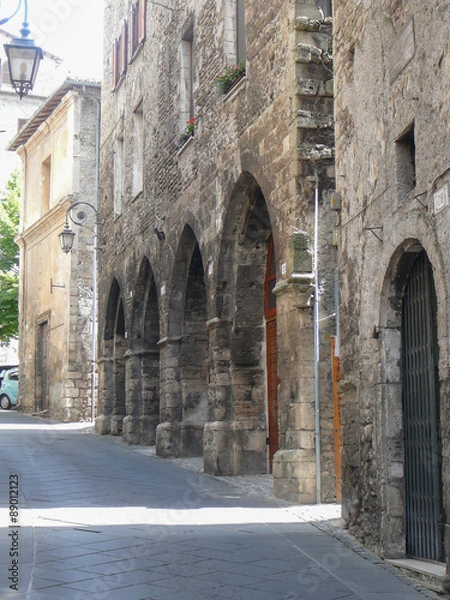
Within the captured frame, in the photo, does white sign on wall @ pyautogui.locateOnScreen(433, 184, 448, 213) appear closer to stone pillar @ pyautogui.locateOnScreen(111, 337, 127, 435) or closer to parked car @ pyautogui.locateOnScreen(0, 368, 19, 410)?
Answer: stone pillar @ pyautogui.locateOnScreen(111, 337, 127, 435)

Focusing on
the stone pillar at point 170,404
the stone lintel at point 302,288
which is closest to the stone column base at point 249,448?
the stone lintel at point 302,288

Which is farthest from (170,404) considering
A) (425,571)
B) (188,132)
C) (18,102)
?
(18,102)

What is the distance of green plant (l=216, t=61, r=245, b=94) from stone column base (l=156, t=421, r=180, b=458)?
5313 millimetres

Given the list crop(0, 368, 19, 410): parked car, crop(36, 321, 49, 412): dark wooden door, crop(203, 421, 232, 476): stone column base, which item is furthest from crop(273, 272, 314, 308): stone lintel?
crop(0, 368, 19, 410): parked car

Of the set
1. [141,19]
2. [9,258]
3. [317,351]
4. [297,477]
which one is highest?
[141,19]

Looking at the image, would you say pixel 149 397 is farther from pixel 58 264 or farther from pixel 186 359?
pixel 58 264

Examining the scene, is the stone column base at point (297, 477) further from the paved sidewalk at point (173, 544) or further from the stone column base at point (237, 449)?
the stone column base at point (237, 449)

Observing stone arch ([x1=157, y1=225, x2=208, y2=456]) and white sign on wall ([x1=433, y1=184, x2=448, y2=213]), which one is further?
stone arch ([x1=157, y1=225, x2=208, y2=456])

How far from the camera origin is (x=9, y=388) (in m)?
31.5

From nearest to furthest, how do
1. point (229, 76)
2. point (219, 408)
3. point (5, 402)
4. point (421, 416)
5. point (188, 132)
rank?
point (421, 416) < point (219, 408) < point (229, 76) < point (188, 132) < point (5, 402)

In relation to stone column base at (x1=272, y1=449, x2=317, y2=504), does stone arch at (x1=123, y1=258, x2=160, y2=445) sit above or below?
above

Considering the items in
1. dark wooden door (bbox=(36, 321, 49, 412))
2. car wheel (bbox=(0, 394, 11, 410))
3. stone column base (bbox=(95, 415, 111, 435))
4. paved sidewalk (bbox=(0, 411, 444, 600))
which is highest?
dark wooden door (bbox=(36, 321, 49, 412))

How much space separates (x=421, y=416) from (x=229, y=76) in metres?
7.13

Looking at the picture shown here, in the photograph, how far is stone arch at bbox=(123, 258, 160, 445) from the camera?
57.2ft
